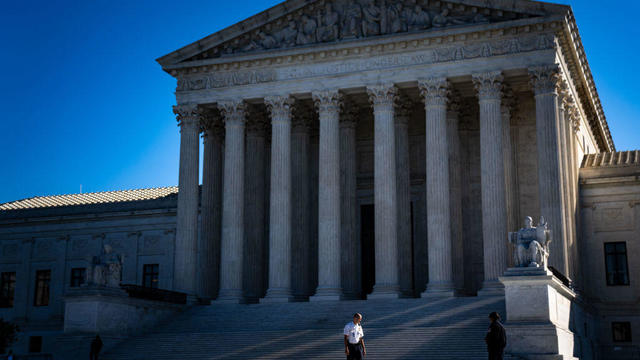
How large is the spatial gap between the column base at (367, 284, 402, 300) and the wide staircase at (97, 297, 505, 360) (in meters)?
0.85

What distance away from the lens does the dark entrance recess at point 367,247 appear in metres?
47.2

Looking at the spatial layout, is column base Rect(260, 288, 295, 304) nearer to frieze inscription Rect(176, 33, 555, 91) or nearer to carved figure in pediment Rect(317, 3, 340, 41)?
frieze inscription Rect(176, 33, 555, 91)

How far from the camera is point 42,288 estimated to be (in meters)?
58.9

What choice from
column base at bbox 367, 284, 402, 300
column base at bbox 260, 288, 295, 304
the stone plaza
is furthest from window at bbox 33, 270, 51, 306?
column base at bbox 367, 284, 402, 300

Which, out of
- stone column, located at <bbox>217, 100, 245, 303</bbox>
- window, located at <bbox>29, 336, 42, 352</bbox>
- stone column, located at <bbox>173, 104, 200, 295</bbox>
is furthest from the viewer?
window, located at <bbox>29, 336, 42, 352</bbox>

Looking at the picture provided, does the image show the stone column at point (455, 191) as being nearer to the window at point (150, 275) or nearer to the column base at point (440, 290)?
the column base at point (440, 290)

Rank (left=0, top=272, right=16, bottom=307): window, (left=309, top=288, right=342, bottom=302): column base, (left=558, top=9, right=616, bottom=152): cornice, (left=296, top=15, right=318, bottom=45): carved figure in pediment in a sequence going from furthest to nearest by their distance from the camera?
(left=0, top=272, right=16, bottom=307): window → (left=296, top=15, right=318, bottom=45): carved figure in pediment → (left=309, top=288, right=342, bottom=302): column base → (left=558, top=9, right=616, bottom=152): cornice

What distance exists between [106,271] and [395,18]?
1918cm

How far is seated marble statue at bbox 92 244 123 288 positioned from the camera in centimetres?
3938

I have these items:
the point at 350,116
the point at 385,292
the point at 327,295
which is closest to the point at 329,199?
the point at 327,295

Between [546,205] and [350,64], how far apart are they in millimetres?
12353

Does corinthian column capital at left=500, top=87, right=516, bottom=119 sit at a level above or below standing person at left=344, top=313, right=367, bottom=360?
above

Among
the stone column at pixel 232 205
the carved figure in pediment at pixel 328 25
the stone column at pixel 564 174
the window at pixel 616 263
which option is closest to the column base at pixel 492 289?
the stone column at pixel 564 174

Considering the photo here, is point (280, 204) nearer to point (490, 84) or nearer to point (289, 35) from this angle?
point (289, 35)
